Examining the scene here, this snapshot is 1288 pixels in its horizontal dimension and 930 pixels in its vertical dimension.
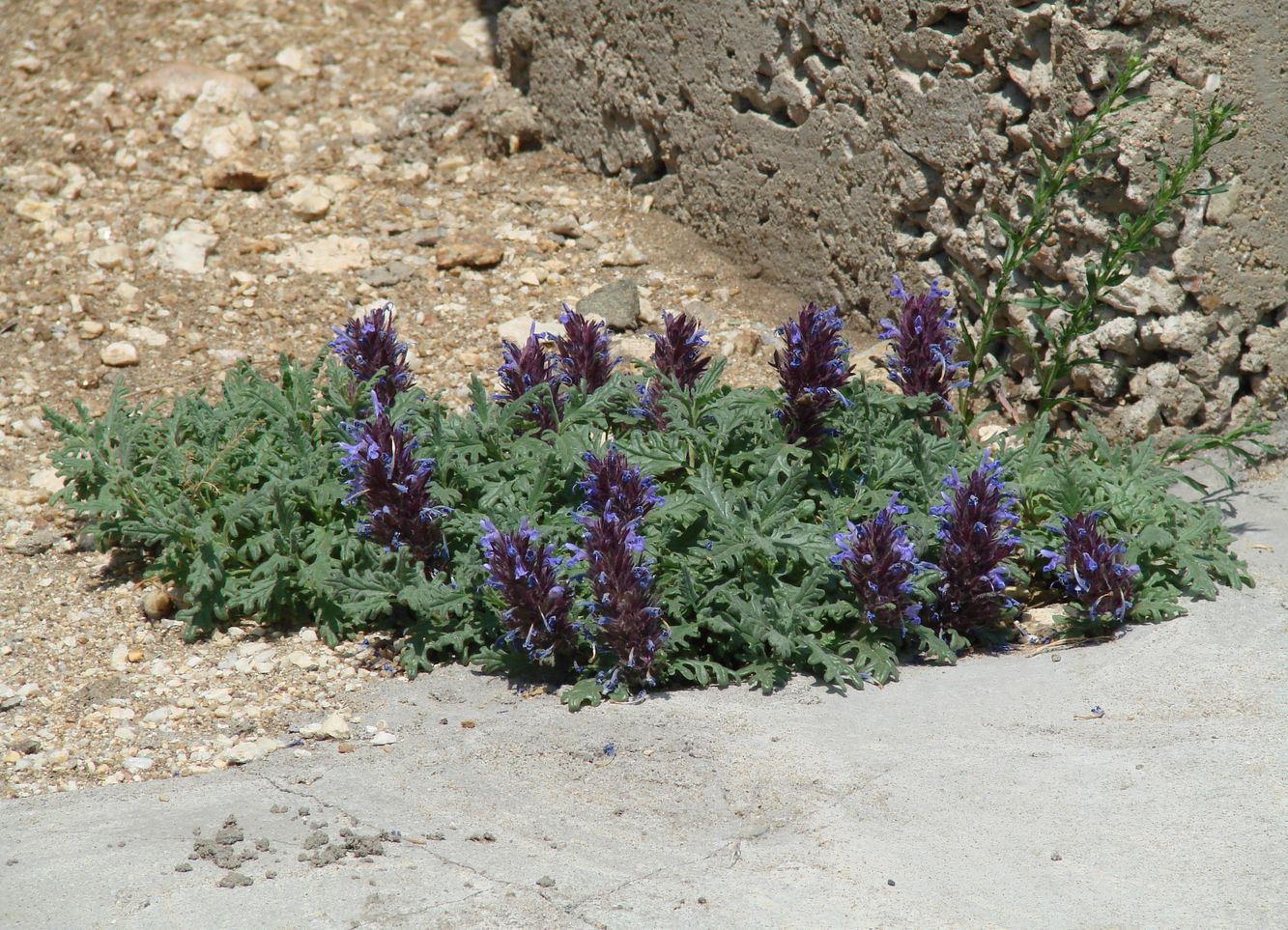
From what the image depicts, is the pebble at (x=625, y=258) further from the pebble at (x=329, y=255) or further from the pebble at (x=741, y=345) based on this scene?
the pebble at (x=329, y=255)

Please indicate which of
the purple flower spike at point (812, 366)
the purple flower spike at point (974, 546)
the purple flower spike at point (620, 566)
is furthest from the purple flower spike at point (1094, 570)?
the purple flower spike at point (620, 566)

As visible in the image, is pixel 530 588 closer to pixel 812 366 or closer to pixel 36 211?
pixel 812 366

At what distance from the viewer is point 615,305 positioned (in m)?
6.20

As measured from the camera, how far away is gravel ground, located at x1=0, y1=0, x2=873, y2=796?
188 inches

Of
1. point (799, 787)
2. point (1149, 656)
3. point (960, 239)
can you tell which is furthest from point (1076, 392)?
point (799, 787)

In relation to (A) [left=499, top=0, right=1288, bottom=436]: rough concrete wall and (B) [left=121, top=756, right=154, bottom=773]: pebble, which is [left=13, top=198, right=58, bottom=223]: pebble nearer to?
(A) [left=499, top=0, right=1288, bottom=436]: rough concrete wall

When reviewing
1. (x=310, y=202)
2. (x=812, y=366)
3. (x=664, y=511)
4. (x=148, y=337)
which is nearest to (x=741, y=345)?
(x=812, y=366)

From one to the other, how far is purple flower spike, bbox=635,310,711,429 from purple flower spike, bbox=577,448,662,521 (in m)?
0.67

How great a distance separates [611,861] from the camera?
10.3 ft

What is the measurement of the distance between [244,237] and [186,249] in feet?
1.02

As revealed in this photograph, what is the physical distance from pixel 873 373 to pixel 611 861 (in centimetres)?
317

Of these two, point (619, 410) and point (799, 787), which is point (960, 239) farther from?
point (799, 787)

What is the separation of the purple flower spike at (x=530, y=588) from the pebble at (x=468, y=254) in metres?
2.97

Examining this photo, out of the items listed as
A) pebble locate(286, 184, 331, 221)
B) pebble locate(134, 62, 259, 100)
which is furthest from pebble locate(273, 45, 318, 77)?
pebble locate(286, 184, 331, 221)
